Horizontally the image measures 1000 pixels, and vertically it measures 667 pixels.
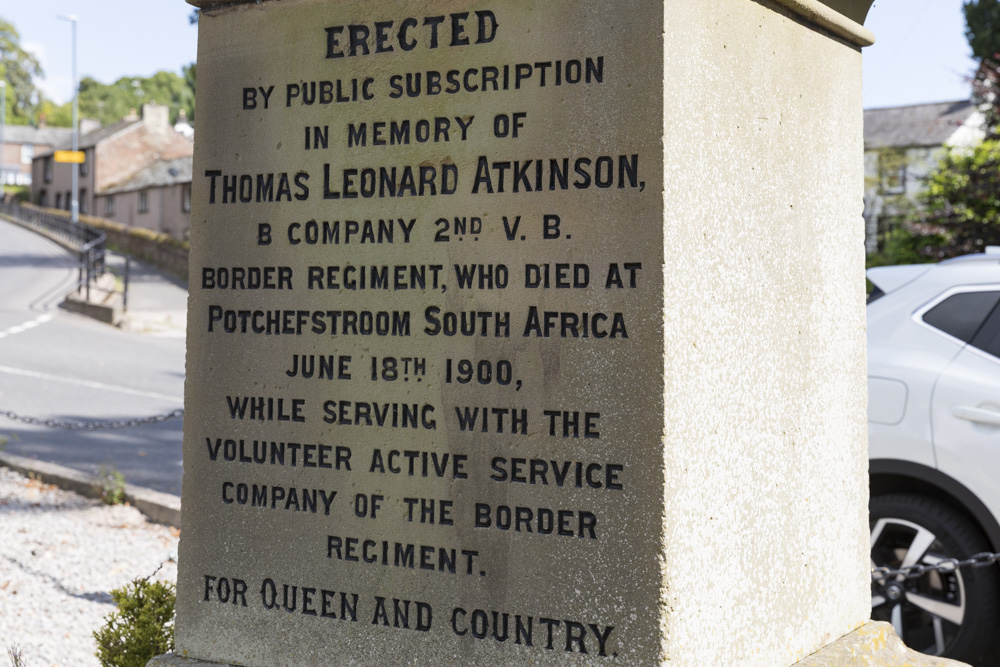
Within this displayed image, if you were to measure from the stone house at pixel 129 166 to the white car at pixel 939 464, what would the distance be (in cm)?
5491

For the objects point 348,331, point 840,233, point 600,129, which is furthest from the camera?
point 840,233

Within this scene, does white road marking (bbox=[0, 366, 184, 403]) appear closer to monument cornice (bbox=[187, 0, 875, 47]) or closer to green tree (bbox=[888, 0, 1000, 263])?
monument cornice (bbox=[187, 0, 875, 47])

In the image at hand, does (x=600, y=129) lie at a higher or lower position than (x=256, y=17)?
lower

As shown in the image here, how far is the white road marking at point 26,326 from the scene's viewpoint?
19.8m

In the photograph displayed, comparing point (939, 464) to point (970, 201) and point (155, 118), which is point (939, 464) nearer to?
point (970, 201)

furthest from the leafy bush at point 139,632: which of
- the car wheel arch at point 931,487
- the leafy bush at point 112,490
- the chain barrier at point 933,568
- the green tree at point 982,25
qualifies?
the green tree at point 982,25

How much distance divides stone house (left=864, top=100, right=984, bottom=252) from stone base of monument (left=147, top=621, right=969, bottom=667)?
29838 millimetres

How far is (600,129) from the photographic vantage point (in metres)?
2.38

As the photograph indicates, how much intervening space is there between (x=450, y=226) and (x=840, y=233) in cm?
121

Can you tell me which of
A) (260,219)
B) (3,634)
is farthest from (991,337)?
(3,634)

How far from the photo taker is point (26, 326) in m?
21.1

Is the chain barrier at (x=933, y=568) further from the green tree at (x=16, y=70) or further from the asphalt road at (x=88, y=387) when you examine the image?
the green tree at (x=16, y=70)

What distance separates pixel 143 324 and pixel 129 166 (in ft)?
156

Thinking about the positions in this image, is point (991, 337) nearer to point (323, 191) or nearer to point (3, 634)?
point (323, 191)
